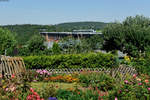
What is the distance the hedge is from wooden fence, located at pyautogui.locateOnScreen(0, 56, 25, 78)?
14.6 ft

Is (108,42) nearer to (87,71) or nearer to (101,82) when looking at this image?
(87,71)

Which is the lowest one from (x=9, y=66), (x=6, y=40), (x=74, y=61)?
(x=74, y=61)

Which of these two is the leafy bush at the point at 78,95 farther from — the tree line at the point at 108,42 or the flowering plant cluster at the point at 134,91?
the tree line at the point at 108,42

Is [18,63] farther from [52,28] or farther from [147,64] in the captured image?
[52,28]

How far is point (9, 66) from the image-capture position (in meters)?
10.7

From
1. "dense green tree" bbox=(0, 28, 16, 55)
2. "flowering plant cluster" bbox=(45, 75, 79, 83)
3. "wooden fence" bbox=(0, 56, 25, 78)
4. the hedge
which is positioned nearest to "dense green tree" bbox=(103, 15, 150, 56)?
the hedge

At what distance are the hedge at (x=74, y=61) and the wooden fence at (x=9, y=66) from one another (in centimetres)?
446

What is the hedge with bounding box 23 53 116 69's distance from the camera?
15414 mm

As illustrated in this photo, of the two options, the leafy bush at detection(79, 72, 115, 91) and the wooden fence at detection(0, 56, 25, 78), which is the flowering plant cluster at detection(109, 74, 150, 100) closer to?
the leafy bush at detection(79, 72, 115, 91)

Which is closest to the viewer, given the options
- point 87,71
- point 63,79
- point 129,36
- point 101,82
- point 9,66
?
point 101,82

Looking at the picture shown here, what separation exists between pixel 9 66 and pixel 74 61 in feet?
19.0

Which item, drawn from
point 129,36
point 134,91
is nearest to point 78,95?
point 134,91

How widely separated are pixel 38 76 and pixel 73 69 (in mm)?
2952

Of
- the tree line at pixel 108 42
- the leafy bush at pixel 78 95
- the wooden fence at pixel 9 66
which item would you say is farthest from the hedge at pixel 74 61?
the leafy bush at pixel 78 95
